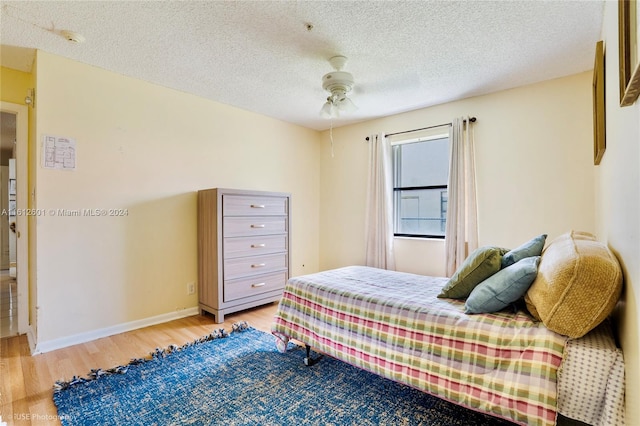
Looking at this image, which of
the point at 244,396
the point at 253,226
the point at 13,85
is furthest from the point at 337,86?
the point at 13,85

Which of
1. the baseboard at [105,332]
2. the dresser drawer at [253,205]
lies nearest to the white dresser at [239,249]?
the dresser drawer at [253,205]

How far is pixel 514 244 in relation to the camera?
3.14 m

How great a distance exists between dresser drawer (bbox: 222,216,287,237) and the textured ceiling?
1.39 m

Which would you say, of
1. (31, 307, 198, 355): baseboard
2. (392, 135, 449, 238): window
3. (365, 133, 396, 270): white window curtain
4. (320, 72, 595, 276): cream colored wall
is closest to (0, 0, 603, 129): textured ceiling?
(320, 72, 595, 276): cream colored wall

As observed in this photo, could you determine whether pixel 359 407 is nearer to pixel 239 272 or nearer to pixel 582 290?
pixel 582 290

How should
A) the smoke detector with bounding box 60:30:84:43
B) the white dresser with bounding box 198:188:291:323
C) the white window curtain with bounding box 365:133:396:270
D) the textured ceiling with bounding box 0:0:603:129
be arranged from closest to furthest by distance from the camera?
the textured ceiling with bounding box 0:0:603:129 → the smoke detector with bounding box 60:30:84:43 → the white dresser with bounding box 198:188:291:323 → the white window curtain with bounding box 365:133:396:270

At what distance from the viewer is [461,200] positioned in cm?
337

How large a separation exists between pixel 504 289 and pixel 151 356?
251 cm

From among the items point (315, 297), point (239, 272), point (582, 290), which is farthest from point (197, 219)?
point (582, 290)

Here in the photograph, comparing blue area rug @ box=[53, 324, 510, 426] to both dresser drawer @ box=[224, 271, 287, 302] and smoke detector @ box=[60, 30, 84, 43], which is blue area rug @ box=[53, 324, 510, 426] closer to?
dresser drawer @ box=[224, 271, 287, 302]

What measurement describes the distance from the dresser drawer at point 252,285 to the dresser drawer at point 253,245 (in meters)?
0.28

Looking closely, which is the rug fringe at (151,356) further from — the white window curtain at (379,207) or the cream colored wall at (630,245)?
the cream colored wall at (630,245)

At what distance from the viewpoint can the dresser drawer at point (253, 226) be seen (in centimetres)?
323

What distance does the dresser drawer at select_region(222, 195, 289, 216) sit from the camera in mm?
3229
